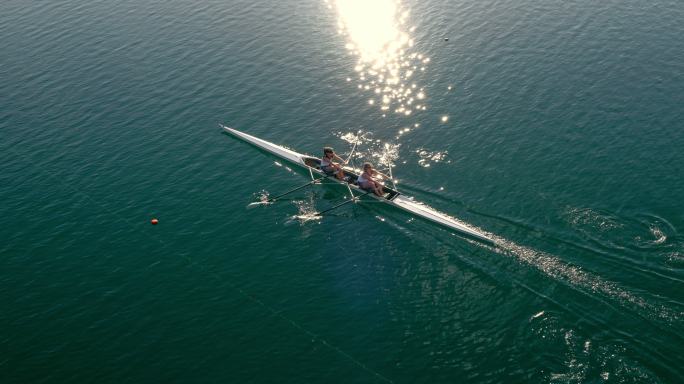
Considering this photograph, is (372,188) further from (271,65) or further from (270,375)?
(271,65)

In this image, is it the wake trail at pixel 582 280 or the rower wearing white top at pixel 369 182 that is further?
the rower wearing white top at pixel 369 182

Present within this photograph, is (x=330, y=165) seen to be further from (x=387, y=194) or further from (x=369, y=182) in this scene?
(x=387, y=194)

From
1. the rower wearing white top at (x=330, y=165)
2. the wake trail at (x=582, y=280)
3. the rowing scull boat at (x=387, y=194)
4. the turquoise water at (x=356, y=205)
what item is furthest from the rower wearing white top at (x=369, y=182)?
the wake trail at (x=582, y=280)

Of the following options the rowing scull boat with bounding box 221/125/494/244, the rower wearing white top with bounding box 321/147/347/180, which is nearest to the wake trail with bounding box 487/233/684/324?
the rowing scull boat with bounding box 221/125/494/244

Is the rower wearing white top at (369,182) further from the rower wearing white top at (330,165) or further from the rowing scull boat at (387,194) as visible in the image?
the rower wearing white top at (330,165)

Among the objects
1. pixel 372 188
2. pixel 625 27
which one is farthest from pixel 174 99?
pixel 625 27

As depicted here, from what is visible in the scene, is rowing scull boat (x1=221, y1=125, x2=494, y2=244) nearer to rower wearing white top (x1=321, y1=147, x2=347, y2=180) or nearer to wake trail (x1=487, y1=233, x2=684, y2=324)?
rower wearing white top (x1=321, y1=147, x2=347, y2=180)
